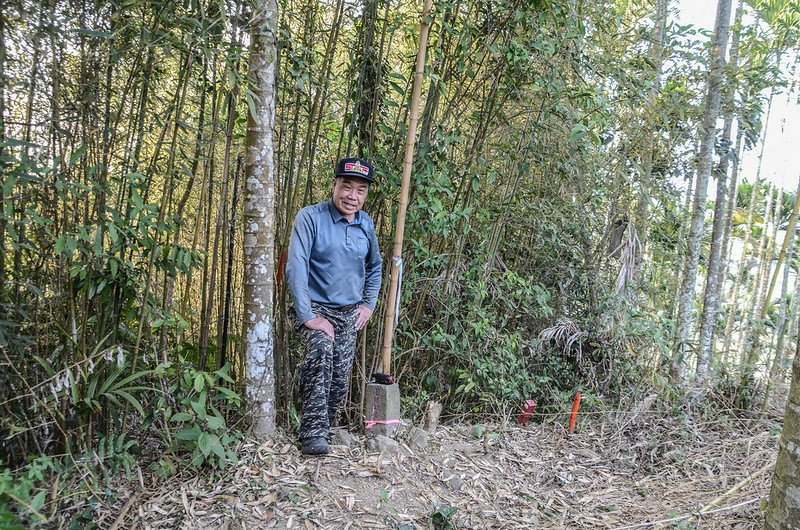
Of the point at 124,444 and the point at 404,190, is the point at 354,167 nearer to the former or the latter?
the point at 404,190

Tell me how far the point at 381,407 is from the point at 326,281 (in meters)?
0.84

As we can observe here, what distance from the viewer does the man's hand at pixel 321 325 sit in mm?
2548

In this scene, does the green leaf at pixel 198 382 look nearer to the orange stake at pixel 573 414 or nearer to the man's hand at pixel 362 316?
the man's hand at pixel 362 316

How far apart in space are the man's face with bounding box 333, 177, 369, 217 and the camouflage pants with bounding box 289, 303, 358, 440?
55 cm

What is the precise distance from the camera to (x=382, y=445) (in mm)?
2812

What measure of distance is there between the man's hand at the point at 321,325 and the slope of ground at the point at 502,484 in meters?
0.65

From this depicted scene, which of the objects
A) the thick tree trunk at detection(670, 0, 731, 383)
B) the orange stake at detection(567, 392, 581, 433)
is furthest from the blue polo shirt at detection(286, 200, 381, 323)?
the thick tree trunk at detection(670, 0, 731, 383)

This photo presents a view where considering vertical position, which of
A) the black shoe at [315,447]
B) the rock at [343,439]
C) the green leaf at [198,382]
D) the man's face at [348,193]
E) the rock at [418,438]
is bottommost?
the rock at [418,438]

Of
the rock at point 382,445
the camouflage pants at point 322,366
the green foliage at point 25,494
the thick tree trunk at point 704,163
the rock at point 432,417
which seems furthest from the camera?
the thick tree trunk at point 704,163

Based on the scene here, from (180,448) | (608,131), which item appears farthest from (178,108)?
(608,131)

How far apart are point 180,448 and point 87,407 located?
445mm

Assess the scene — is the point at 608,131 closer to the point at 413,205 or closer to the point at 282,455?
the point at 413,205

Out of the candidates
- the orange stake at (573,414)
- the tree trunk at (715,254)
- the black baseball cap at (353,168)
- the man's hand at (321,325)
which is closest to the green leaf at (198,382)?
the man's hand at (321,325)

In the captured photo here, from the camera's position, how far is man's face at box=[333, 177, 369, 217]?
8.57 ft
